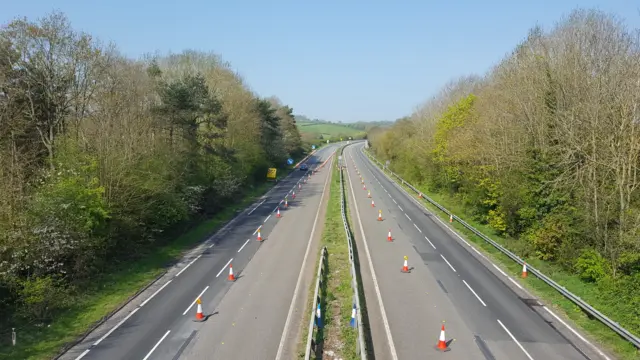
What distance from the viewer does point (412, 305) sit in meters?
18.7

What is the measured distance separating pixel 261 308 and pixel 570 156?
64.3 feet

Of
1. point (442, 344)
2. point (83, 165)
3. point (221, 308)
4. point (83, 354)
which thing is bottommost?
point (83, 354)

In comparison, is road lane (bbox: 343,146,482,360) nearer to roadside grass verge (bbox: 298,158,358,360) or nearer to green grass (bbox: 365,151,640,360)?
roadside grass verge (bbox: 298,158,358,360)

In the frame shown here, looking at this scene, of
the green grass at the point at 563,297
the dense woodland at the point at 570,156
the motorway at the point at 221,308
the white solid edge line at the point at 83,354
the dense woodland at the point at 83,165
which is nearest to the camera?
the white solid edge line at the point at 83,354

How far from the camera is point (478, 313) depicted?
1792cm

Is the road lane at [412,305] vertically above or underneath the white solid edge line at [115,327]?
above

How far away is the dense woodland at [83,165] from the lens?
18.3 metres

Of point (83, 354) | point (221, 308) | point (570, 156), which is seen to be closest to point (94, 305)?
point (83, 354)

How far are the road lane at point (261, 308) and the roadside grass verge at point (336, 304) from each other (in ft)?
3.07

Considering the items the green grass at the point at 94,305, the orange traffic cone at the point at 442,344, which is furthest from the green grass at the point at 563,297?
the green grass at the point at 94,305

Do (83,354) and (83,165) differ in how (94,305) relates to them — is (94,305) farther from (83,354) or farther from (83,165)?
(83,165)

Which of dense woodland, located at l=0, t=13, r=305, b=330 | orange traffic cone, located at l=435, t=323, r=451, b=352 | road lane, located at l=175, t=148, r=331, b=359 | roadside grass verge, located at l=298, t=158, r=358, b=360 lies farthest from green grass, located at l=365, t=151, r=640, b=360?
dense woodland, located at l=0, t=13, r=305, b=330

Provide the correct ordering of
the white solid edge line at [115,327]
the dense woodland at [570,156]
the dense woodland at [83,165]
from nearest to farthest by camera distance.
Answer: the white solid edge line at [115,327] → the dense woodland at [83,165] → the dense woodland at [570,156]

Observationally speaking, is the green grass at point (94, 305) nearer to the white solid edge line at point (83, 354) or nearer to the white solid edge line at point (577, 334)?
the white solid edge line at point (83, 354)
